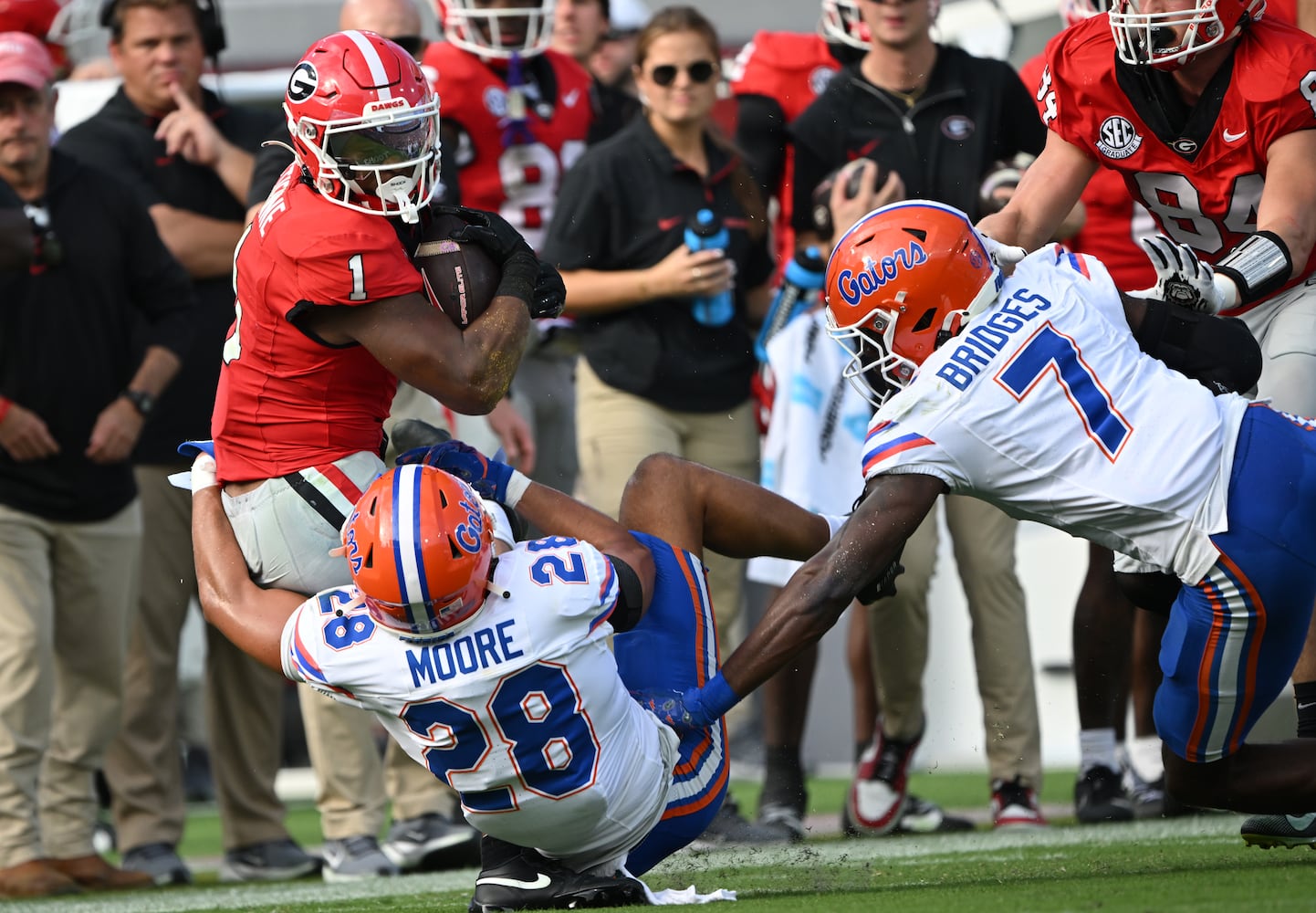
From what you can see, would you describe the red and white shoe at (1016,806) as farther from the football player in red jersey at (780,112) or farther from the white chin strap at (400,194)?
the white chin strap at (400,194)

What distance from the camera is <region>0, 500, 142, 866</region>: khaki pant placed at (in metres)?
5.76

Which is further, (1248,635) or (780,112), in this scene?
(780,112)

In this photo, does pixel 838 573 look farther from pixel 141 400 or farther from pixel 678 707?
pixel 141 400

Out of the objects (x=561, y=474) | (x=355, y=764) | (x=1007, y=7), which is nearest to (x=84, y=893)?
(x=355, y=764)

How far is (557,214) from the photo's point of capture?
648cm

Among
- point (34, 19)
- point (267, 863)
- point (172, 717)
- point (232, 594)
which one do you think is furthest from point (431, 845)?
point (34, 19)

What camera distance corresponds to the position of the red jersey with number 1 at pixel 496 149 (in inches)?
266

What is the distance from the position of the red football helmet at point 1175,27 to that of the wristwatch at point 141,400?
318 centimetres

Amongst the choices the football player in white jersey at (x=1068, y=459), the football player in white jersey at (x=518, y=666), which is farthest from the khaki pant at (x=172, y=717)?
the football player in white jersey at (x=1068, y=459)

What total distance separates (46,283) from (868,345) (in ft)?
10.1

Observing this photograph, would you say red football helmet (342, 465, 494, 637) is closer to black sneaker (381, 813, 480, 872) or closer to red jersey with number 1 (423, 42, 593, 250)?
black sneaker (381, 813, 480, 872)

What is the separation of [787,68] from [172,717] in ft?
11.5

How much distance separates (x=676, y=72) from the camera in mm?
6453

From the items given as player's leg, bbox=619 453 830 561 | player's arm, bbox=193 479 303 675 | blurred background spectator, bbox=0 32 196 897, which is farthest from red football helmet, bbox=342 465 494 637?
blurred background spectator, bbox=0 32 196 897
